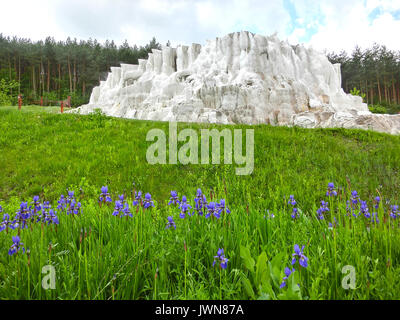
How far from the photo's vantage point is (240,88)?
21938 millimetres

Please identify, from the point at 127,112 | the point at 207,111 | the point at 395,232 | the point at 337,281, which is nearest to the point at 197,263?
the point at 337,281

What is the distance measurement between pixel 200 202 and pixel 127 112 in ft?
84.0

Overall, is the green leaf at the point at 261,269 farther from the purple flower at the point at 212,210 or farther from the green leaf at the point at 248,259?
the purple flower at the point at 212,210

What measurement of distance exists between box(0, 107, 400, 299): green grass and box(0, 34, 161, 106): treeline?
4923 centimetres

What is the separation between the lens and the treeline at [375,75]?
164ft

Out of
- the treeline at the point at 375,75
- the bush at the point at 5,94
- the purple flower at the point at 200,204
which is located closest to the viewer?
the purple flower at the point at 200,204

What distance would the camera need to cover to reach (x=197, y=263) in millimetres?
1714

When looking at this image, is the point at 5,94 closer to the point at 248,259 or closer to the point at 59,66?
the point at 59,66

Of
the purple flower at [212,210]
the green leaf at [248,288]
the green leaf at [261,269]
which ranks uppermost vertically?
the purple flower at [212,210]

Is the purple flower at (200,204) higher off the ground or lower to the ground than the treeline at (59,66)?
lower

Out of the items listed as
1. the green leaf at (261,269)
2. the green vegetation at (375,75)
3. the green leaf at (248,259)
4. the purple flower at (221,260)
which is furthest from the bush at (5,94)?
the green vegetation at (375,75)

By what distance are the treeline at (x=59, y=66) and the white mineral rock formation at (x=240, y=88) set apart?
27937mm

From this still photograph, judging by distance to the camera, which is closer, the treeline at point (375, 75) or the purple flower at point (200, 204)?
the purple flower at point (200, 204)

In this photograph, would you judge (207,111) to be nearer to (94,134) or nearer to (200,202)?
(94,134)
